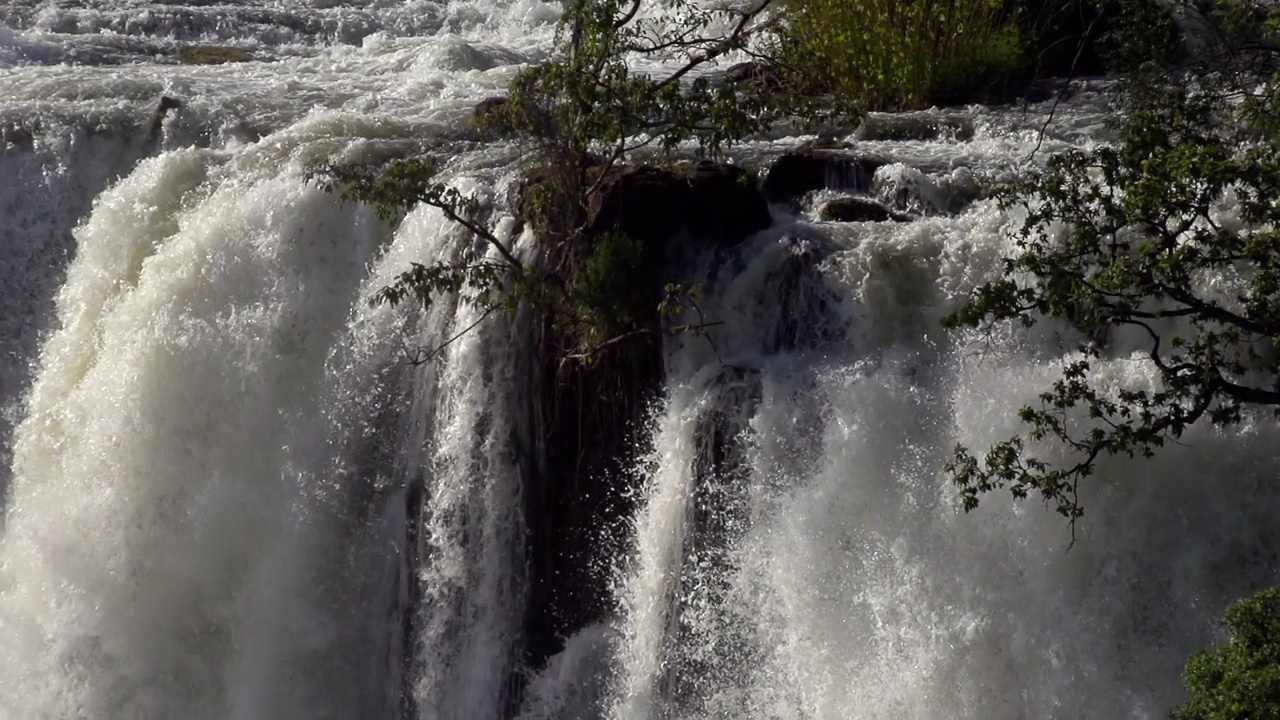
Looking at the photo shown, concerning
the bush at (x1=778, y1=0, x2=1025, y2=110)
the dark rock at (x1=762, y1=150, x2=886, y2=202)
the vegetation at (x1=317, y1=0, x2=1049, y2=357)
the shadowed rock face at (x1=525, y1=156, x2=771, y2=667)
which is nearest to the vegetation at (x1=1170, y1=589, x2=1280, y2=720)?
the vegetation at (x1=317, y1=0, x2=1049, y2=357)

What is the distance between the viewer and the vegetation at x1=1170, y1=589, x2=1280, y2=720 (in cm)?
583

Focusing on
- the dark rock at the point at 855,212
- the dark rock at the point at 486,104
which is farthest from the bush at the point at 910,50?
the dark rock at the point at 855,212

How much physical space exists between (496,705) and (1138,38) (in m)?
5.40

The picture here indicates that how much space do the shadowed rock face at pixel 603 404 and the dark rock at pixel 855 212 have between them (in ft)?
1.34

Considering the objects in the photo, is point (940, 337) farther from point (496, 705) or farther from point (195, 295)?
point (195, 295)

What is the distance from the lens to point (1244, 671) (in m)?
5.98

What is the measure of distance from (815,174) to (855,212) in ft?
1.92

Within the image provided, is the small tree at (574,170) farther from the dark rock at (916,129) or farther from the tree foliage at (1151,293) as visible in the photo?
the tree foliage at (1151,293)

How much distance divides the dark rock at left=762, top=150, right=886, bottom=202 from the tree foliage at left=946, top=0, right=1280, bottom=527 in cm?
203

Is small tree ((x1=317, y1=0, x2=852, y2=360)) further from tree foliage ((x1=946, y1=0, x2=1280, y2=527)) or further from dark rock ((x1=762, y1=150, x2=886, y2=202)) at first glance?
tree foliage ((x1=946, y1=0, x2=1280, y2=527))

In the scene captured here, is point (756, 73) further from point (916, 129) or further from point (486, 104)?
point (486, 104)

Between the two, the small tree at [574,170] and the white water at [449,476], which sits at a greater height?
the small tree at [574,170]

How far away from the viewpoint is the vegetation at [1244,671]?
19.1ft

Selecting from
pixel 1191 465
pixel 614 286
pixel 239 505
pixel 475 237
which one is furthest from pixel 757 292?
pixel 239 505
